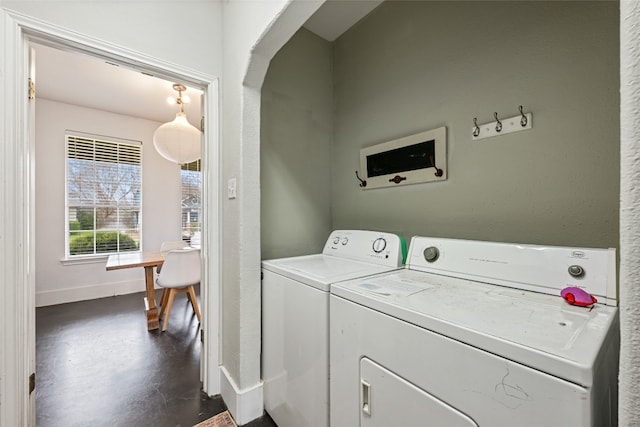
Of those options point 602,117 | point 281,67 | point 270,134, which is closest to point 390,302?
point 602,117

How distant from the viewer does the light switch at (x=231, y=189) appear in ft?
5.00

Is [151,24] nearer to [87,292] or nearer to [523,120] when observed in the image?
[523,120]

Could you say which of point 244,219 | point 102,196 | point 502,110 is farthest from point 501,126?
point 102,196

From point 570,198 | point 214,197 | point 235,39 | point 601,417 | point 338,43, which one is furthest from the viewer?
point 338,43

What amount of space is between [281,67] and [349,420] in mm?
2076

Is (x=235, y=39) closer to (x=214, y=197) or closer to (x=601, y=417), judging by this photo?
(x=214, y=197)

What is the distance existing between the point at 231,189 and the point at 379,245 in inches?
36.3

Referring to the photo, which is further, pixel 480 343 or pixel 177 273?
pixel 177 273

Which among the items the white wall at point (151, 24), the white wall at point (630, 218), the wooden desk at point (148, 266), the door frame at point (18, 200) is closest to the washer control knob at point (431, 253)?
the white wall at point (630, 218)

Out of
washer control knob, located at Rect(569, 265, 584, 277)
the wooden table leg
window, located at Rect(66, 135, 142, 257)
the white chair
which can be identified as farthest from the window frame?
washer control knob, located at Rect(569, 265, 584, 277)

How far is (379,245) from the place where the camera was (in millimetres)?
1490

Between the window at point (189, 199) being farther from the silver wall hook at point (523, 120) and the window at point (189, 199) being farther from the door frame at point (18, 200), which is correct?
the silver wall hook at point (523, 120)

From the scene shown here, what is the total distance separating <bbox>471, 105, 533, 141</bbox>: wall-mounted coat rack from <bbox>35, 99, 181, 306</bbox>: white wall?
14.3 feet

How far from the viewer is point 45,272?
11.0 feet
